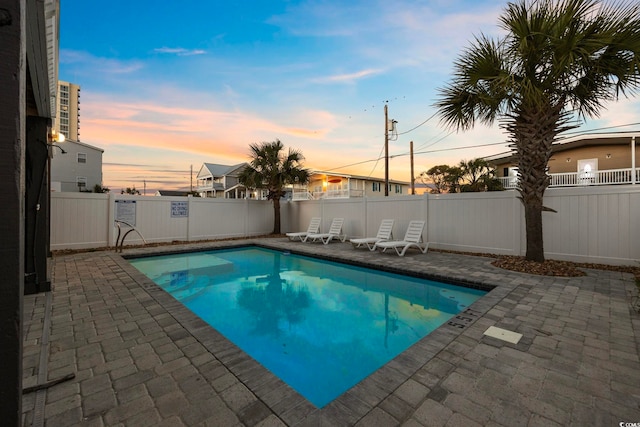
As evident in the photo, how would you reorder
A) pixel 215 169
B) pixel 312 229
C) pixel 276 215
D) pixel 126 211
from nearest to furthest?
pixel 126 211 < pixel 312 229 < pixel 276 215 < pixel 215 169

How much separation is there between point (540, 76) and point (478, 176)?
13165 mm

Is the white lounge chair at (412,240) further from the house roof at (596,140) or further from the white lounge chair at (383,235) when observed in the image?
the house roof at (596,140)

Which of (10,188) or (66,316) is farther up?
(10,188)

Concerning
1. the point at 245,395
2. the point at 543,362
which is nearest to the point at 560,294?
the point at 543,362

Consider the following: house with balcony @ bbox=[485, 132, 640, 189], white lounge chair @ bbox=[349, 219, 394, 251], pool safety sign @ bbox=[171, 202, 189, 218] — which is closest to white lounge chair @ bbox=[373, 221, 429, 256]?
white lounge chair @ bbox=[349, 219, 394, 251]

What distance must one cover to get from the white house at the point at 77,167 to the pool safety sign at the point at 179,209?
18796mm

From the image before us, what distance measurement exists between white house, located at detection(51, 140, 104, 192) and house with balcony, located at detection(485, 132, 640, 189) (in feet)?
103

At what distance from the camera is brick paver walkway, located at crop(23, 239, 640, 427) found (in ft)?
6.27

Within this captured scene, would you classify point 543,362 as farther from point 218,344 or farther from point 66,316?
point 66,316

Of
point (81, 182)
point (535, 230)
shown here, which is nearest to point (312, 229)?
point (535, 230)

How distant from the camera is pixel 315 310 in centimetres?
504

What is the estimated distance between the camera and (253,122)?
43.2 feet

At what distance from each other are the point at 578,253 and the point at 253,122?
490 inches

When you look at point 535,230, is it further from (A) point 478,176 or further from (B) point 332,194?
(B) point 332,194
